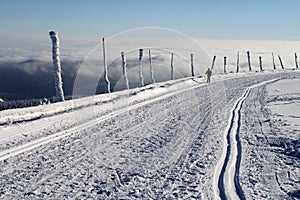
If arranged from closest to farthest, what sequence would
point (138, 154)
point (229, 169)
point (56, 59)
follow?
1. point (229, 169)
2. point (138, 154)
3. point (56, 59)

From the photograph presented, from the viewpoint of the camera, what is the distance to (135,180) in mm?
7500

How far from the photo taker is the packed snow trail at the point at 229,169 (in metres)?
6.77

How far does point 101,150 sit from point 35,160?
1.63 m

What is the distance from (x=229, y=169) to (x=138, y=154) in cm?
233

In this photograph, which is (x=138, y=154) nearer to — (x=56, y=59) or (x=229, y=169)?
(x=229, y=169)

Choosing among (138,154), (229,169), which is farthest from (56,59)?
(229,169)

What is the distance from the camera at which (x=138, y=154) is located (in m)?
9.53

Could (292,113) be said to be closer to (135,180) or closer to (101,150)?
(101,150)

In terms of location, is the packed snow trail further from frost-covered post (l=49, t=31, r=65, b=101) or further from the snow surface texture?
frost-covered post (l=49, t=31, r=65, b=101)

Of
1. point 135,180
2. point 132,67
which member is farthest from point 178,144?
point 132,67

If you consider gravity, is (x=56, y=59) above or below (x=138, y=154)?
above

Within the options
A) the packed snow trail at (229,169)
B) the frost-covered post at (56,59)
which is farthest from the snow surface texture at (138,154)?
the frost-covered post at (56,59)

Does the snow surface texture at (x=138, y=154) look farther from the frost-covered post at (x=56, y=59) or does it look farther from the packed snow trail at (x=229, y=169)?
the frost-covered post at (x=56, y=59)

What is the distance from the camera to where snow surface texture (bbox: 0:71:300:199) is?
704 cm
